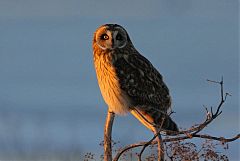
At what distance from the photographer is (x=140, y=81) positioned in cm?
598

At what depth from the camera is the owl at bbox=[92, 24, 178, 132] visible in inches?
226

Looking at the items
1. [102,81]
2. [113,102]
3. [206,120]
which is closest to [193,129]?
[206,120]

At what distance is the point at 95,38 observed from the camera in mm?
6238

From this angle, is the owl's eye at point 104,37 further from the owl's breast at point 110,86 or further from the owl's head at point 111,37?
the owl's breast at point 110,86

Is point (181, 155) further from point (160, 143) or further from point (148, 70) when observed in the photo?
point (148, 70)

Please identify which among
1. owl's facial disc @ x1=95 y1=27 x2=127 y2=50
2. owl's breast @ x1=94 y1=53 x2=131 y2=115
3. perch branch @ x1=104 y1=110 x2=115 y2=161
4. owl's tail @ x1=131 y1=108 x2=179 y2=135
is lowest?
perch branch @ x1=104 y1=110 x2=115 y2=161

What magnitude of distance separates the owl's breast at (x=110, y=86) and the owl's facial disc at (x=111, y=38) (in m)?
0.16

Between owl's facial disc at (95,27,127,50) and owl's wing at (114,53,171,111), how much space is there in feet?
0.54

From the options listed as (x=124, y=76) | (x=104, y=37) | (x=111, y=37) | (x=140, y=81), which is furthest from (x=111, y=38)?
(x=140, y=81)

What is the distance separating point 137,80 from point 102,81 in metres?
0.37

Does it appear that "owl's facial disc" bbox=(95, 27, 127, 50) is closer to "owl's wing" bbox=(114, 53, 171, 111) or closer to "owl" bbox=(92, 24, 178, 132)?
"owl" bbox=(92, 24, 178, 132)

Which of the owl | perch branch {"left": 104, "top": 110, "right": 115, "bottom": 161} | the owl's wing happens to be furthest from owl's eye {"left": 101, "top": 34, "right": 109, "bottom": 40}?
Result: perch branch {"left": 104, "top": 110, "right": 115, "bottom": 161}

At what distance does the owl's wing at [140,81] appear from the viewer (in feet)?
19.0

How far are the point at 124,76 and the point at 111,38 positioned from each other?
0.42m
